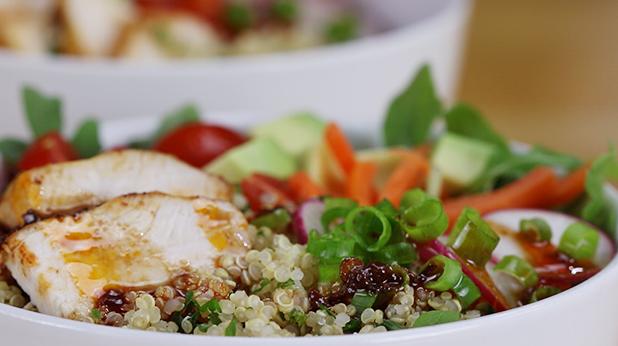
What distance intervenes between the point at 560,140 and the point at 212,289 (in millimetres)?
1912

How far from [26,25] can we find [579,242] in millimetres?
1269

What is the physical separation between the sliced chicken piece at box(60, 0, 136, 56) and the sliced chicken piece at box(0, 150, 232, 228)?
85cm

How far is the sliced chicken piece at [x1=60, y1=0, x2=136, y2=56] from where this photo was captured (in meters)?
1.98

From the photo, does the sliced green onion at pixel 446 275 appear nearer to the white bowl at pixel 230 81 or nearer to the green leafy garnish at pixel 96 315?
the green leafy garnish at pixel 96 315

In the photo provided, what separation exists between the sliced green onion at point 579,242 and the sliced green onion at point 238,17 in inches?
52.0

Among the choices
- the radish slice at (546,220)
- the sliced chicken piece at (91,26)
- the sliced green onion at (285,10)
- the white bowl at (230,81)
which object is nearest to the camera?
the radish slice at (546,220)

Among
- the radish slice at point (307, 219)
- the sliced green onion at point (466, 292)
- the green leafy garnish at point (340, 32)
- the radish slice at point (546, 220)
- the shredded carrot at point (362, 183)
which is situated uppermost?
the radish slice at point (307, 219)

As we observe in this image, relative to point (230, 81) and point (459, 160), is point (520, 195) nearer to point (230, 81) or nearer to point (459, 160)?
point (459, 160)

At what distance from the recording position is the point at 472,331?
910 mm

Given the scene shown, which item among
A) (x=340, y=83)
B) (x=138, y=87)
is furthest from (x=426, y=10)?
(x=138, y=87)

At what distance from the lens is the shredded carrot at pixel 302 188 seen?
131cm

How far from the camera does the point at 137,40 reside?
1992 mm

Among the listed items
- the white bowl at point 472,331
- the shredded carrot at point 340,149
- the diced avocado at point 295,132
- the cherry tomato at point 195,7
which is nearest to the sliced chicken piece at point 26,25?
the cherry tomato at point 195,7

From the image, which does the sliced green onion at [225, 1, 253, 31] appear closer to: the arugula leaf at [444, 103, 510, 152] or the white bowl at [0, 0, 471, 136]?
the white bowl at [0, 0, 471, 136]
